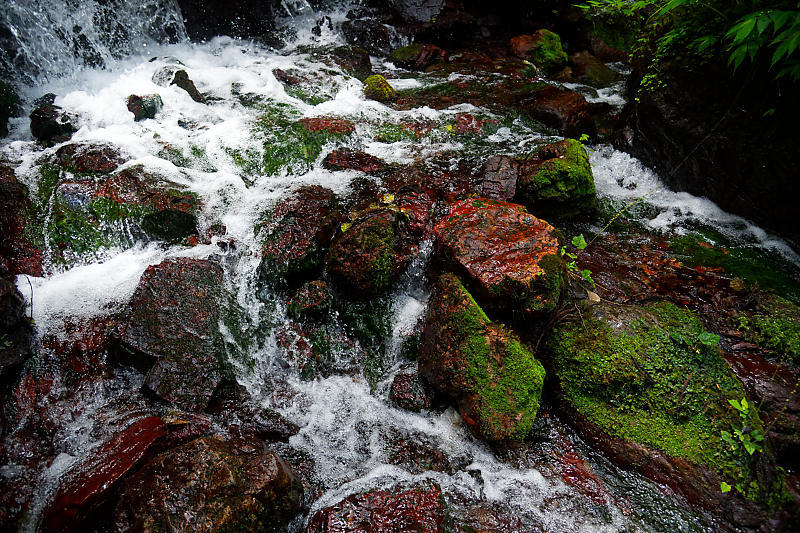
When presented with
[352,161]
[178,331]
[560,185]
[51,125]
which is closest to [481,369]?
[178,331]

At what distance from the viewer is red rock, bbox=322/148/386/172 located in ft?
20.1

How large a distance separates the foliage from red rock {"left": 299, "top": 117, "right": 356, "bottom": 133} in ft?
15.1

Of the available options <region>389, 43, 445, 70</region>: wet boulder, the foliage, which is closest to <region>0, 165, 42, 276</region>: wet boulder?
the foliage

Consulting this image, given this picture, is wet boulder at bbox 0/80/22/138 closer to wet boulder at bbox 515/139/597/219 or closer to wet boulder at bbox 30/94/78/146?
wet boulder at bbox 30/94/78/146

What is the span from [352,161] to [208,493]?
4.85m

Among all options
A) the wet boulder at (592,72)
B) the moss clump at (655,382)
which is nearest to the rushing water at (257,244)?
the moss clump at (655,382)

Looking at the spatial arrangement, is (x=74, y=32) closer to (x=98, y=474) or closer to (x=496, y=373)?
(x=98, y=474)

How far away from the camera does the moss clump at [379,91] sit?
824 centimetres

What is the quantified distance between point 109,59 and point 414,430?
10.2 meters

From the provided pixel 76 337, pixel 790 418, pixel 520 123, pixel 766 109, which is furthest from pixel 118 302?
pixel 766 109

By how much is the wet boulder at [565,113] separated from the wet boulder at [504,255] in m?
3.67

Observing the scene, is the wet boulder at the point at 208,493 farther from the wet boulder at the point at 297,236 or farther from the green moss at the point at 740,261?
the green moss at the point at 740,261

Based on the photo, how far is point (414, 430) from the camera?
3.65 m

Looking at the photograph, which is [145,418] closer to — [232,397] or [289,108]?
[232,397]
